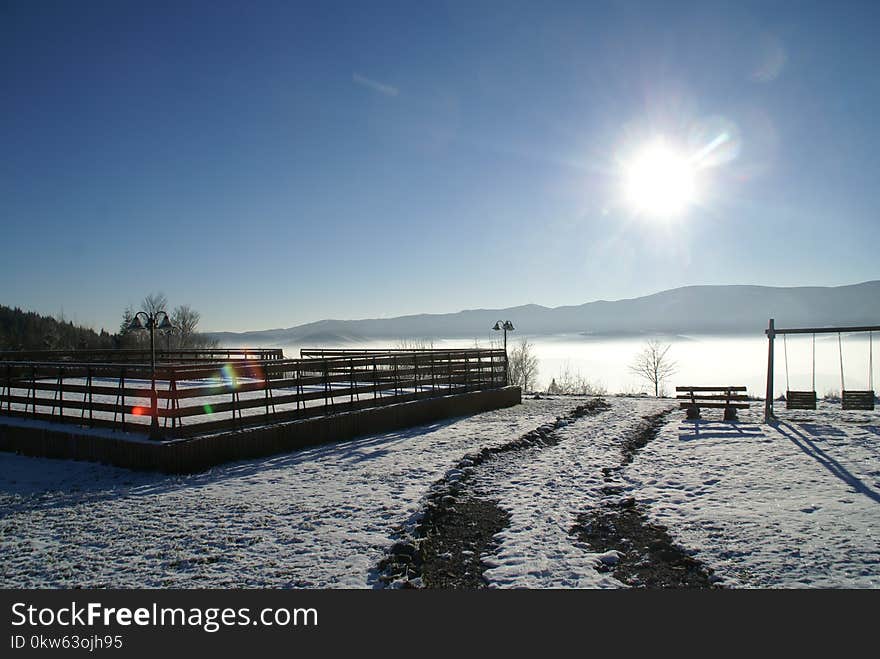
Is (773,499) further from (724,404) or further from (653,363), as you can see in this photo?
(653,363)

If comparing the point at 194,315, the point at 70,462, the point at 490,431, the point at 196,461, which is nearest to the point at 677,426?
the point at 490,431

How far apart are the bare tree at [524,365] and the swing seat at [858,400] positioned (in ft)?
129

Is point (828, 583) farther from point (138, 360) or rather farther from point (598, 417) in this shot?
point (138, 360)

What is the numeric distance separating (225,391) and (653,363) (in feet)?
201

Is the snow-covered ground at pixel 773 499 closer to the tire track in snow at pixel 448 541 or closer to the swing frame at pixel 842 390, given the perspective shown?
the swing frame at pixel 842 390

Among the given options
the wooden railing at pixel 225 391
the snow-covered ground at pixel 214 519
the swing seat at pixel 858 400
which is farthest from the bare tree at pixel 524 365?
the snow-covered ground at pixel 214 519

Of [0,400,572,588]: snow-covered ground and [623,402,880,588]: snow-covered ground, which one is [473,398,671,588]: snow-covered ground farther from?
[0,400,572,588]: snow-covered ground

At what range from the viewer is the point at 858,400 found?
15016 mm

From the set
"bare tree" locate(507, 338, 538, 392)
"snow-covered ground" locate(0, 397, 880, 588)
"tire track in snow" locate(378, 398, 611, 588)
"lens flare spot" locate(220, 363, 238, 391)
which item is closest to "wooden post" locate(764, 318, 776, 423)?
"snow-covered ground" locate(0, 397, 880, 588)

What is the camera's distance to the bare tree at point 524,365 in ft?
185

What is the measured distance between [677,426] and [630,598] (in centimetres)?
1131

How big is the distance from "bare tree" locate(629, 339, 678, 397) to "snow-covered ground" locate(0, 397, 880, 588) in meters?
53.5

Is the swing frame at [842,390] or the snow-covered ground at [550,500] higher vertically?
the swing frame at [842,390]

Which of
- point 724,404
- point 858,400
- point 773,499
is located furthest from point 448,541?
point 858,400
